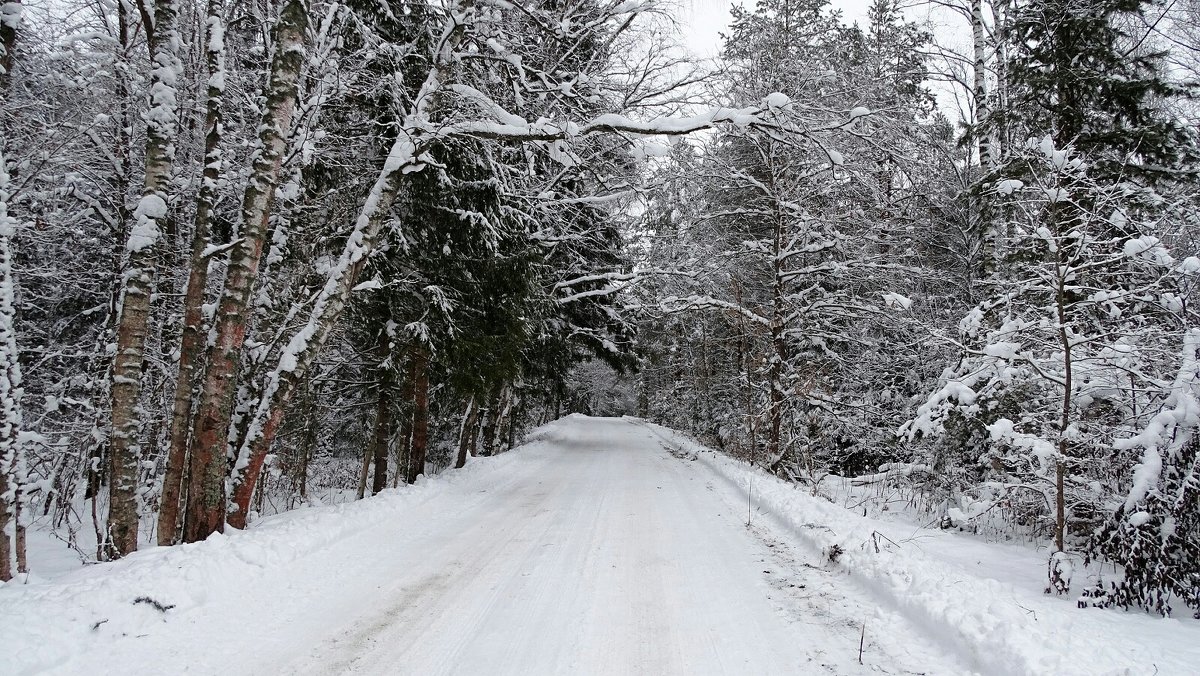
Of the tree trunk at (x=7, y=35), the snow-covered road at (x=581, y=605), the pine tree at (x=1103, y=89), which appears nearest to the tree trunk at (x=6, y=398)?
the tree trunk at (x=7, y=35)

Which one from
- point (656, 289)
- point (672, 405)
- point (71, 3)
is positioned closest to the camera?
point (71, 3)

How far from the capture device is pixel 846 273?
Result: 40.5ft

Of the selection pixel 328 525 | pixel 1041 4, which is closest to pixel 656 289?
pixel 1041 4

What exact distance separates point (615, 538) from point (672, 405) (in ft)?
99.8

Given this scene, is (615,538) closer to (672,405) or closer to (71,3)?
(71,3)

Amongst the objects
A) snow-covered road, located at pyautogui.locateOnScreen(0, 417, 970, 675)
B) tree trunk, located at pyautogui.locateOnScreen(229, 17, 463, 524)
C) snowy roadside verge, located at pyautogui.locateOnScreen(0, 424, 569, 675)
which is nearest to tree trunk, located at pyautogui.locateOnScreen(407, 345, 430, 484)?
snow-covered road, located at pyautogui.locateOnScreen(0, 417, 970, 675)

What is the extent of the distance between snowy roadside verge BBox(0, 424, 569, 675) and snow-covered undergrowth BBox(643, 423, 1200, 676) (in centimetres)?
421

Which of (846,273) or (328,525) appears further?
(846,273)

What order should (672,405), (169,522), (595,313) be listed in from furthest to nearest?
1. (672,405)
2. (595,313)
3. (169,522)

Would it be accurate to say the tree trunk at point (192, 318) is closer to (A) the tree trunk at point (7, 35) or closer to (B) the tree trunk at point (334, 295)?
(B) the tree trunk at point (334, 295)

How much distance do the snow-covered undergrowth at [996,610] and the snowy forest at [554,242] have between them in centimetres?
47

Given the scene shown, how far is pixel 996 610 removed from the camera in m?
3.77

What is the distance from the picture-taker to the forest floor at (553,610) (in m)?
3.37

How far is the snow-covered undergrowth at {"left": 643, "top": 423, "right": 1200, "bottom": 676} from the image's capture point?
3.20 metres
